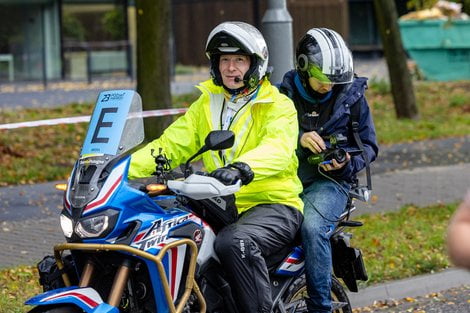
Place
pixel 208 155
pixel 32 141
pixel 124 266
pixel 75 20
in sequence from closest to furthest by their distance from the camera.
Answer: pixel 124 266 → pixel 208 155 → pixel 32 141 → pixel 75 20

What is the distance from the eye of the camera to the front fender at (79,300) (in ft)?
15.5

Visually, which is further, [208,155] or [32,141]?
[32,141]

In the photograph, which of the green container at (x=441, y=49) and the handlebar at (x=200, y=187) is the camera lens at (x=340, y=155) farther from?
the green container at (x=441, y=49)

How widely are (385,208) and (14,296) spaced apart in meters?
4.81

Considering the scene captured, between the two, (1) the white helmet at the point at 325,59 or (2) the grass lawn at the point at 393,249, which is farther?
(2) the grass lawn at the point at 393,249

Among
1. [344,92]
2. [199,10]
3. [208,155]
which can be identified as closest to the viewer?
[208,155]

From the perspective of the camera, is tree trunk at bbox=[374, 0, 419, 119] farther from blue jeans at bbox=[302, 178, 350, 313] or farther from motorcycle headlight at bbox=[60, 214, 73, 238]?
motorcycle headlight at bbox=[60, 214, 73, 238]

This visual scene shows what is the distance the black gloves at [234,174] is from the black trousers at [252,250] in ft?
1.08

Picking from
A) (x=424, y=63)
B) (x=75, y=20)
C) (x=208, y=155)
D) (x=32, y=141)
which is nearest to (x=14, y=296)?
(x=208, y=155)

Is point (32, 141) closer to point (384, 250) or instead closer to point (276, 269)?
point (384, 250)

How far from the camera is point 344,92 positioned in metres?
6.30

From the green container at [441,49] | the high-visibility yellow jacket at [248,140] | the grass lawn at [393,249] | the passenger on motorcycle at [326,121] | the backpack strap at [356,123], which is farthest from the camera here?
the green container at [441,49]

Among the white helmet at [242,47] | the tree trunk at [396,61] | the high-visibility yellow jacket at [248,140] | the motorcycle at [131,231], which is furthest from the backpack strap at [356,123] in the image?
the tree trunk at [396,61]

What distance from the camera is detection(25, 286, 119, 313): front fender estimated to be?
4727 mm
